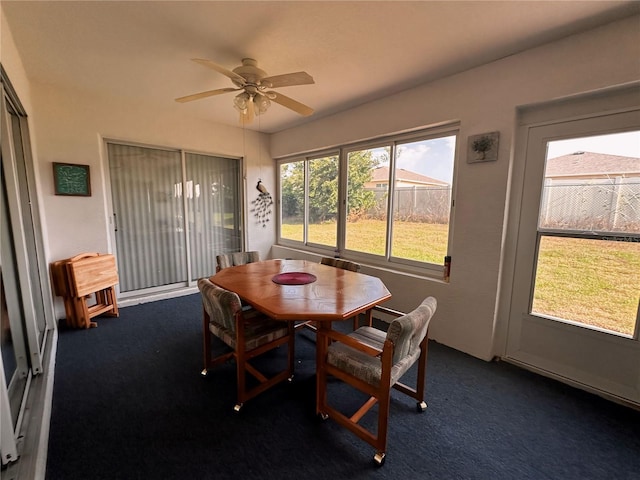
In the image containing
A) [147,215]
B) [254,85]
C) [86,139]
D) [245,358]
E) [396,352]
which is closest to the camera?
[396,352]

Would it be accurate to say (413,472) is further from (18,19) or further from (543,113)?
(18,19)

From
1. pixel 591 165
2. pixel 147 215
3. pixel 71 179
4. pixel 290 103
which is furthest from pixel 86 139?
pixel 591 165

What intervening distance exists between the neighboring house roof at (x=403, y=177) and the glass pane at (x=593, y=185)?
0.84 meters

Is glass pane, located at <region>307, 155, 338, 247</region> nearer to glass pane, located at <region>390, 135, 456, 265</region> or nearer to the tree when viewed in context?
the tree

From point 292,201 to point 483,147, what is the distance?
2.95 meters

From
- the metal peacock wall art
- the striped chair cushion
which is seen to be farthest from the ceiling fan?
the metal peacock wall art

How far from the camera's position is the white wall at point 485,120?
1.74 metres

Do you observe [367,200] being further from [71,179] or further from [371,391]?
[71,179]

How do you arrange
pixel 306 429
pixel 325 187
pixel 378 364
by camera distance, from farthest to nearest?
pixel 325 187 < pixel 306 429 < pixel 378 364

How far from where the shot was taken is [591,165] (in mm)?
1905

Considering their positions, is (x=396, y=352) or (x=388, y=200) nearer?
(x=396, y=352)

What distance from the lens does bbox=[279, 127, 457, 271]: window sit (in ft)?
8.96

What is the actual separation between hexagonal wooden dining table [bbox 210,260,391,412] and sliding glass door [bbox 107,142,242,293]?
6.08 ft

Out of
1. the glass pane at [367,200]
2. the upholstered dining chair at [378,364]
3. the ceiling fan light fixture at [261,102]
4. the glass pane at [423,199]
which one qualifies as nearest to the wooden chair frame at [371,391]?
the upholstered dining chair at [378,364]
